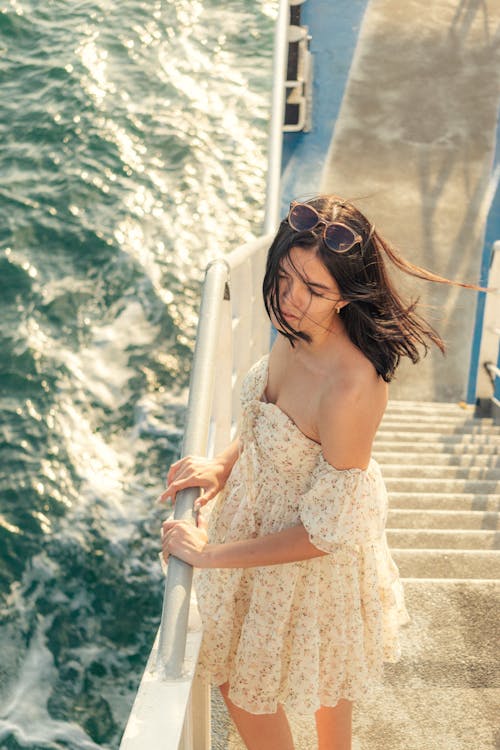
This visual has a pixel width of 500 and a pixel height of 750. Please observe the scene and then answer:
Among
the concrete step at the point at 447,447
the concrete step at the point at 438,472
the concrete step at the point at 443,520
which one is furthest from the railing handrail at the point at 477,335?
the concrete step at the point at 443,520

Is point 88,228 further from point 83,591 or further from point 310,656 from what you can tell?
point 310,656

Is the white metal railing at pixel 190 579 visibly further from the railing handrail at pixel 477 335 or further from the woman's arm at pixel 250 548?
the railing handrail at pixel 477 335

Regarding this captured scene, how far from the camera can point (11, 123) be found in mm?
12016

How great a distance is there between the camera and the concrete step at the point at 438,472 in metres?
4.65

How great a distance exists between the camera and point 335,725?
2.09 metres

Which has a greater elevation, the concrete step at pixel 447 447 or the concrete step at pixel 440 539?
the concrete step at pixel 440 539

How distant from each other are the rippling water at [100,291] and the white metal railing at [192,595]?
4467 millimetres

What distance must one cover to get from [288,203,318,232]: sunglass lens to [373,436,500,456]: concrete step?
3446mm

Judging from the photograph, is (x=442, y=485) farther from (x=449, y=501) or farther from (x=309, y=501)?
(x=309, y=501)

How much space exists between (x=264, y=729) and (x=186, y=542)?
21.3 inches

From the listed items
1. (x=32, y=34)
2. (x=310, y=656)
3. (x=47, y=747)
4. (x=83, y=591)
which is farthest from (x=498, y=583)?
(x=32, y=34)

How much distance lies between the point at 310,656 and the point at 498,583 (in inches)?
52.2

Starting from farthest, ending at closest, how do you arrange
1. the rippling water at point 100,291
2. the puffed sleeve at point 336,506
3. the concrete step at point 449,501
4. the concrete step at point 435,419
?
the rippling water at point 100,291 → the concrete step at point 435,419 → the concrete step at point 449,501 → the puffed sleeve at point 336,506

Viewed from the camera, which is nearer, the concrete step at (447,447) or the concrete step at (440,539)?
the concrete step at (440,539)
